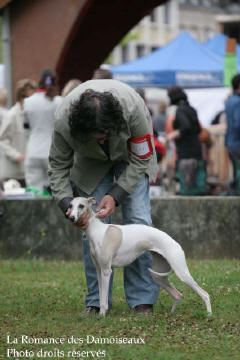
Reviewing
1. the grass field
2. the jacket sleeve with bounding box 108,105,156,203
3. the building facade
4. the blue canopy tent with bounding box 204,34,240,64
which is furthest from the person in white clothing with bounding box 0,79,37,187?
the building facade

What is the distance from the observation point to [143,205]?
7562 millimetres

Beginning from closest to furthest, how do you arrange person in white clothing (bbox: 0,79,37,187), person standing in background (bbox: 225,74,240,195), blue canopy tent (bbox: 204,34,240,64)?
1. person in white clothing (bbox: 0,79,37,187)
2. person standing in background (bbox: 225,74,240,195)
3. blue canopy tent (bbox: 204,34,240,64)

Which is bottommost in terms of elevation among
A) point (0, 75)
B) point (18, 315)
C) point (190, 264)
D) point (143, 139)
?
point (0, 75)

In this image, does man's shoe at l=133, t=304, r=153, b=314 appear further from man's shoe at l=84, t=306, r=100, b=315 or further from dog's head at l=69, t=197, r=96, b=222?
dog's head at l=69, t=197, r=96, b=222

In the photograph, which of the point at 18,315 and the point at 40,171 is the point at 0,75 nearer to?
the point at 40,171

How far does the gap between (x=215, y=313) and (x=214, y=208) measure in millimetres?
3656

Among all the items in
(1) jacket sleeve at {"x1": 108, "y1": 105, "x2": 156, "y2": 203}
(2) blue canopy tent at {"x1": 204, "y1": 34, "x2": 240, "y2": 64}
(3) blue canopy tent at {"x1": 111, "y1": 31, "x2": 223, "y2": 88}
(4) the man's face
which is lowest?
(2) blue canopy tent at {"x1": 204, "y1": 34, "x2": 240, "y2": 64}

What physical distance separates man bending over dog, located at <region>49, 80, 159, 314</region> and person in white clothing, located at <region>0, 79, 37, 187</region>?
565 centimetres

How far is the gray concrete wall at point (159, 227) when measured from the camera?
10.9 m

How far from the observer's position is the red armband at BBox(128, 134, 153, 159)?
23.9ft

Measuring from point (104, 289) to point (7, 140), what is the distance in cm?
628

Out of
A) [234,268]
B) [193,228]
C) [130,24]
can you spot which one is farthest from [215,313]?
[130,24]

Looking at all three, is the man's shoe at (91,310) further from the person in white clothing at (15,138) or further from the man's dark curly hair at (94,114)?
the person in white clothing at (15,138)

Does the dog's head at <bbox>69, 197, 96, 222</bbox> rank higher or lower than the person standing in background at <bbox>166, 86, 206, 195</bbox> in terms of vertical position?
higher
